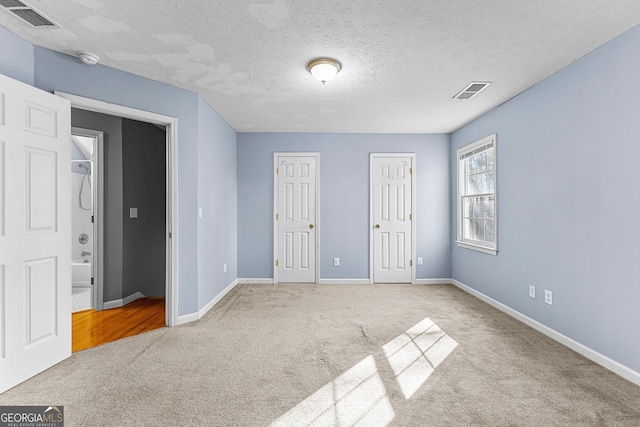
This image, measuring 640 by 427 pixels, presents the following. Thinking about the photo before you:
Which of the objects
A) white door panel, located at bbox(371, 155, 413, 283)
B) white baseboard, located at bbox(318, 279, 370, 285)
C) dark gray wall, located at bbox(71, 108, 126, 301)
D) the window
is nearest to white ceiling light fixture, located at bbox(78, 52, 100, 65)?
dark gray wall, located at bbox(71, 108, 126, 301)

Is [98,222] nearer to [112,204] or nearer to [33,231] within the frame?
[112,204]

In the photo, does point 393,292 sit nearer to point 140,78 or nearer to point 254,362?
point 254,362

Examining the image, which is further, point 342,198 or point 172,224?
point 342,198

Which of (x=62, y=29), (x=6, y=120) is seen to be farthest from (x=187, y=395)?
(x=62, y=29)

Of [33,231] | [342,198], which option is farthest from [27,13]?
[342,198]

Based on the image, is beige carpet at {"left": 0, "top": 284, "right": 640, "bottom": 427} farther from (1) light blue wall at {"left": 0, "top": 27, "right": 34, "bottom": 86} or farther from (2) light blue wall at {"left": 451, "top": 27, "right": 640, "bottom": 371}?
(1) light blue wall at {"left": 0, "top": 27, "right": 34, "bottom": 86}

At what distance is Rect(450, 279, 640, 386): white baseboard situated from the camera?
2242mm

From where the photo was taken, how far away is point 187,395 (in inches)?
80.7

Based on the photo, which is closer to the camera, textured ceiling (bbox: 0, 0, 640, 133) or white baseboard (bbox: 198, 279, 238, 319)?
textured ceiling (bbox: 0, 0, 640, 133)

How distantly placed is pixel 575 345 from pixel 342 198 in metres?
3.43

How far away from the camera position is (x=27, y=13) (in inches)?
82.5

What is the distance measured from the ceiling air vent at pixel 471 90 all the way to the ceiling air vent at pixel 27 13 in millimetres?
3597

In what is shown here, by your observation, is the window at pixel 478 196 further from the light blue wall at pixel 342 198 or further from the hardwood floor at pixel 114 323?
the hardwood floor at pixel 114 323

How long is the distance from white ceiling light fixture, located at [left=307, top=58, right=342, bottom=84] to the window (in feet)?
7.86
